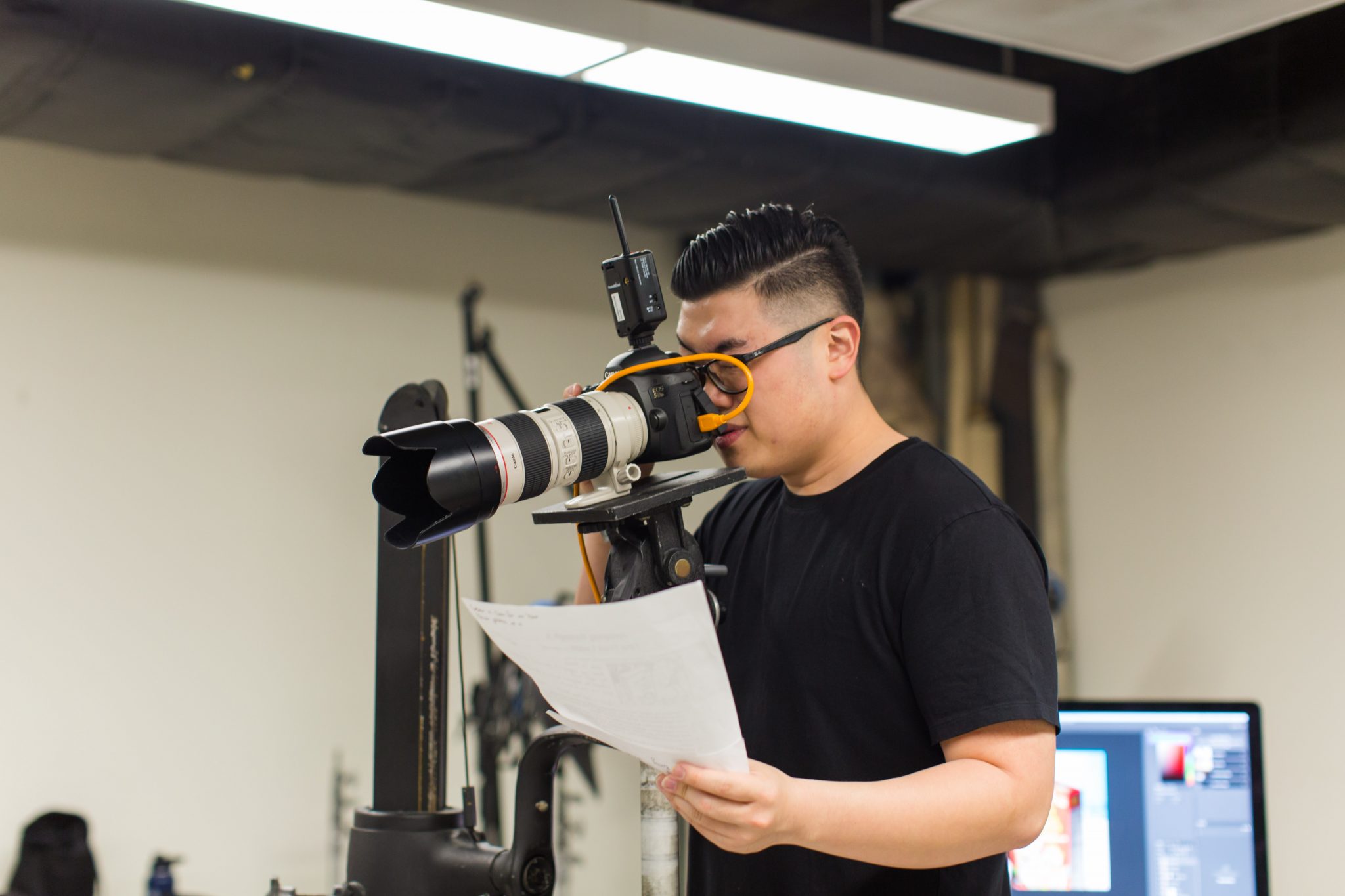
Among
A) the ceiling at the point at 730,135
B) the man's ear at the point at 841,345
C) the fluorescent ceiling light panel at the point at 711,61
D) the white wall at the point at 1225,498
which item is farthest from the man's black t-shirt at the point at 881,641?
the white wall at the point at 1225,498

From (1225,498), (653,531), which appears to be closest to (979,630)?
(653,531)

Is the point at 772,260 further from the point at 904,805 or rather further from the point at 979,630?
the point at 904,805

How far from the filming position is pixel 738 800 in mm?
962

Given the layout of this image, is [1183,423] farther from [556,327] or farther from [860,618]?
[860,618]

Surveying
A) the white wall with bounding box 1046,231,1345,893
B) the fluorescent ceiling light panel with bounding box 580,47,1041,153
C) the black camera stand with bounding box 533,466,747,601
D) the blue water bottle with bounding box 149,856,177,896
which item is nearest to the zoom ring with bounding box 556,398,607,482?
the black camera stand with bounding box 533,466,747,601

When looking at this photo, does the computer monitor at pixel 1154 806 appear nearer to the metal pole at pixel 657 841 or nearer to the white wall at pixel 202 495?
the metal pole at pixel 657 841

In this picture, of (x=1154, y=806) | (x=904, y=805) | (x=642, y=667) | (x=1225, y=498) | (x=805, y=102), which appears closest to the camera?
(x=642, y=667)

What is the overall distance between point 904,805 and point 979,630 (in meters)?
0.19

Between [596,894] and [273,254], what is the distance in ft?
6.46

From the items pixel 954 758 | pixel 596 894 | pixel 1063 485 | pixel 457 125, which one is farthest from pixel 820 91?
pixel 596 894

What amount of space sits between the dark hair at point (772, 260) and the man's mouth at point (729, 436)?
0.16 metres

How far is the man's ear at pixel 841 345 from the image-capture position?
55.9 inches

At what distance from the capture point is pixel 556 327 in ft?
12.1

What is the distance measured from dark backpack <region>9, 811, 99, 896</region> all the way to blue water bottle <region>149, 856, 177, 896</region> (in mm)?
129
